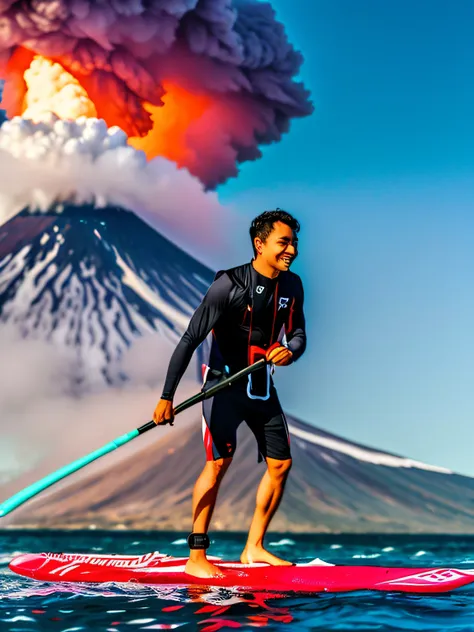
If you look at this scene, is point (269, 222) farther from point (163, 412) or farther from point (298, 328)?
point (163, 412)

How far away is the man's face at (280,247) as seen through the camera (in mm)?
5324

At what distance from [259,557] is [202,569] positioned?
0.38m

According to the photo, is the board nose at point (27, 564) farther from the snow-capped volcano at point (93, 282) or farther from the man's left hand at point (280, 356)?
the snow-capped volcano at point (93, 282)

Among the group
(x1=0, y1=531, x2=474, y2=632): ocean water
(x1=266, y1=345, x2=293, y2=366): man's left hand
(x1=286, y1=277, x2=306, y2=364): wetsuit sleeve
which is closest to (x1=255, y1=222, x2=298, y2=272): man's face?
(x1=286, y1=277, x2=306, y2=364): wetsuit sleeve

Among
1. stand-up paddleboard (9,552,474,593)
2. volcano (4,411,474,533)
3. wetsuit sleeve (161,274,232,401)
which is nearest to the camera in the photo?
stand-up paddleboard (9,552,474,593)

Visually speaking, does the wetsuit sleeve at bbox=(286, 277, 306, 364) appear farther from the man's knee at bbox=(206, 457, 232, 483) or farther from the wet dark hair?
the man's knee at bbox=(206, 457, 232, 483)

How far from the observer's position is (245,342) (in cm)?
541

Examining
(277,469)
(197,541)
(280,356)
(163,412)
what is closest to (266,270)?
(280,356)

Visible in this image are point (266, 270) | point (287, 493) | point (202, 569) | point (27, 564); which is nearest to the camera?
point (202, 569)

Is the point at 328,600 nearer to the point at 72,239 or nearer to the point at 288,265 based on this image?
the point at 288,265

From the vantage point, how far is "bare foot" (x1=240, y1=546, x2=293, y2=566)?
5.42m

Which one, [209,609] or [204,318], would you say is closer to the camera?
[209,609]

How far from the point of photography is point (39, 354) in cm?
1811

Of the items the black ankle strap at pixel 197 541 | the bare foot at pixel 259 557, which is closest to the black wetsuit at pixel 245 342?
the black ankle strap at pixel 197 541
